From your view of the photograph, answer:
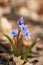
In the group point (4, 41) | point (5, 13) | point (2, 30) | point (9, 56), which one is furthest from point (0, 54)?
point (5, 13)

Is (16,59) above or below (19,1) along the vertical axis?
below

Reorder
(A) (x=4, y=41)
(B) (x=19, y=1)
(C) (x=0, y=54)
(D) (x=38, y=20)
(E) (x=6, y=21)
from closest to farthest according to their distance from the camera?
(C) (x=0, y=54) → (A) (x=4, y=41) → (E) (x=6, y=21) → (D) (x=38, y=20) → (B) (x=19, y=1)

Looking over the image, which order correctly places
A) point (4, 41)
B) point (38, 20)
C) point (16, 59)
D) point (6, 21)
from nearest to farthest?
point (16, 59), point (4, 41), point (6, 21), point (38, 20)

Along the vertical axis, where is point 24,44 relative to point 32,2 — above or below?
below

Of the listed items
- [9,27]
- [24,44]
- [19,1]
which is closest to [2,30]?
[9,27]

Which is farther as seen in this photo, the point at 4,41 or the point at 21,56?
the point at 4,41

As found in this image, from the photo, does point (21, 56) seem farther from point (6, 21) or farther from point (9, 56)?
point (6, 21)

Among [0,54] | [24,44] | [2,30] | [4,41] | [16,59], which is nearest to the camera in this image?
[16,59]

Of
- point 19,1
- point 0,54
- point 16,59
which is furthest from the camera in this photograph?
point 19,1

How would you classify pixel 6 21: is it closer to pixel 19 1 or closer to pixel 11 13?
pixel 11 13
